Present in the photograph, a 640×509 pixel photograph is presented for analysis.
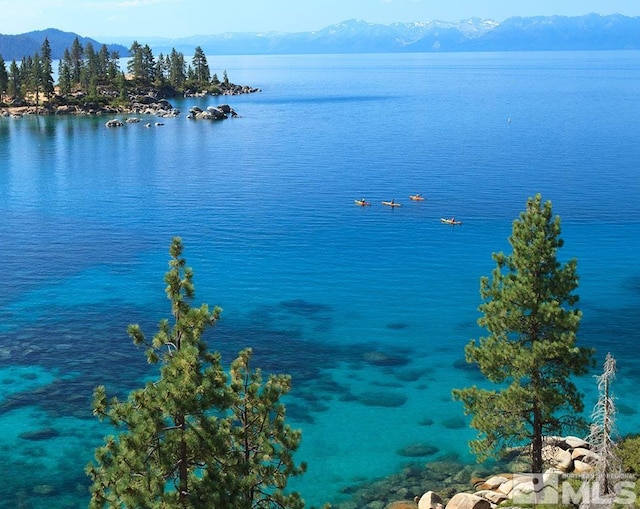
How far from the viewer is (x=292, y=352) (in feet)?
193

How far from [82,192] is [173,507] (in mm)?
103906

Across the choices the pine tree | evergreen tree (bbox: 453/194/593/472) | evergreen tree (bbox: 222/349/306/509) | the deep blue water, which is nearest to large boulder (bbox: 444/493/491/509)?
evergreen tree (bbox: 453/194/593/472)

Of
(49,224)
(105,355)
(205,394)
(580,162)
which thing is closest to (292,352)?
(105,355)

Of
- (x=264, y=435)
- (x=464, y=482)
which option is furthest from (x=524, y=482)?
(x=264, y=435)

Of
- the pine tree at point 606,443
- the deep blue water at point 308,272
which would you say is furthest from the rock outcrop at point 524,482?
the deep blue water at point 308,272

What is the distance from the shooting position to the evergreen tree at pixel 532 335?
33.9m

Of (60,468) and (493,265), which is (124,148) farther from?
(60,468)

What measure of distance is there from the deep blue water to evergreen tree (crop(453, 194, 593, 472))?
35.7 ft

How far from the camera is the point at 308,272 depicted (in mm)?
78938

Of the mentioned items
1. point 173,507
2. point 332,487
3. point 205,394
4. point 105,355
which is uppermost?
point 205,394

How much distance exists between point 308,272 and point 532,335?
149 feet

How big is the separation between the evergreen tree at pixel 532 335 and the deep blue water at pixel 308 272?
1088 cm

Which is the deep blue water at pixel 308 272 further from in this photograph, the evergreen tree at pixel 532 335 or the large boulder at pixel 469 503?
the evergreen tree at pixel 532 335

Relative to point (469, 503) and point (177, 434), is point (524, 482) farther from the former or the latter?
point (177, 434)
